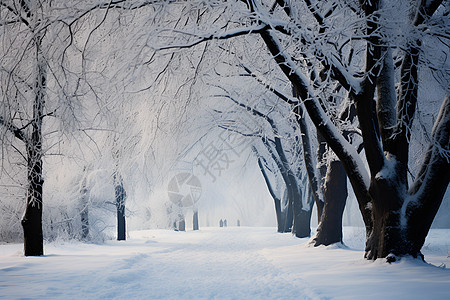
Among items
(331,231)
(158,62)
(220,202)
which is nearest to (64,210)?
(158,62)

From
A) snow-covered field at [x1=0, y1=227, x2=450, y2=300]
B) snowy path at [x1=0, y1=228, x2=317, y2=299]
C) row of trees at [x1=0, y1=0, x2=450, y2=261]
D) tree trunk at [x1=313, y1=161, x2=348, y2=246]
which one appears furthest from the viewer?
tree trunk at [x1=313, y1=161, x2=348, y2=246]

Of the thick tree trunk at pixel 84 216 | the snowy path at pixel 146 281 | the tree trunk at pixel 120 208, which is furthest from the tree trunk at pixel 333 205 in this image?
the tree trunk at pixel 120 208

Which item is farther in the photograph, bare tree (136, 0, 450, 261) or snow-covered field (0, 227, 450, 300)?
bare tree (136, 0, 450, 261)

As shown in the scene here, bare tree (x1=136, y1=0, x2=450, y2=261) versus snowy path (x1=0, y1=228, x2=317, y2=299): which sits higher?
bare tree (x1=136, y1=0, x2=450, y2=261)

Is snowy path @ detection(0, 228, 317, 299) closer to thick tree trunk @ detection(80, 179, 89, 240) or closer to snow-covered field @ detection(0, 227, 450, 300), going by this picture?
snow-covered field @ detection(0, 227, 450, 300)

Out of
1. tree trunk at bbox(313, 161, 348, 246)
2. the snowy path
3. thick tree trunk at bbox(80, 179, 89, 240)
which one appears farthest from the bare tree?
thick tree trunk at bbox(80, 179, 89, 240)

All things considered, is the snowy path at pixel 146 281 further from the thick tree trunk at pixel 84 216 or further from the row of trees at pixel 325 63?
the thick tree trunk at pixel 84 216

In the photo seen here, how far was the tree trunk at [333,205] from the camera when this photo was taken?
11.5 meters

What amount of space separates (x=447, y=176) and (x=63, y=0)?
25.2ft

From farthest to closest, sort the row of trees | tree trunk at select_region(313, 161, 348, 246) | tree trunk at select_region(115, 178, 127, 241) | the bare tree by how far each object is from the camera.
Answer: tree trunk at select_region(115, 178, 127, 241) < tree trunk at select_region(313, 161, 348, 246) < the bare tree < the row of trees

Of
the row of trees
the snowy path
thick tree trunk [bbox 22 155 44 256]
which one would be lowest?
the snowy path

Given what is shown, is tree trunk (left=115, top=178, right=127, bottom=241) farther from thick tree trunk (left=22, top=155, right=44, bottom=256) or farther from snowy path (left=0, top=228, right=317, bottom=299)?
snowy path (left=0, top=228, right=317, bottom=299)

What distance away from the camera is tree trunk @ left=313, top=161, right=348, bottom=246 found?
11.5 metres

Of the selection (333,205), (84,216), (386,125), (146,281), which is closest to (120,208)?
(84,216)
